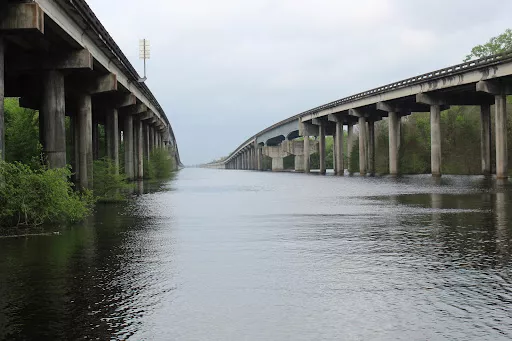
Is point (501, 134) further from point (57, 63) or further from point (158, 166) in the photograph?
point (158, 166)

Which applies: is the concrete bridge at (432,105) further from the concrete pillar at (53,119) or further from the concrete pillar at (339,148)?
the concrete pillar at (53,119)

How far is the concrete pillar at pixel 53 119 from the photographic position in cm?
2908

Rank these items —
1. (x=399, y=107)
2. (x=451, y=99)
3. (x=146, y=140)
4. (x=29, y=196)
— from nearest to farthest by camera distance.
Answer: (x=29, y=196), (x=451, y=99), (x=399, y=107), (x=146, y=140)

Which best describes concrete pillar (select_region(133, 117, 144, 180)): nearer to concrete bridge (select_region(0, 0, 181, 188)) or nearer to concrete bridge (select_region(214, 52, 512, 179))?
concrete bridge (select_region(0, 0, 181, 188))

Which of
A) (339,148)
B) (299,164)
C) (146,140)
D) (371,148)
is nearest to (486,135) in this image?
(371,148)

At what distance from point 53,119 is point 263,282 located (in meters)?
22.1

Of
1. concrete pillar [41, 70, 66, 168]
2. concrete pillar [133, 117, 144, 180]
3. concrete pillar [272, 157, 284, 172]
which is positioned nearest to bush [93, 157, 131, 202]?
concrete pillar [41, 70, 66, 168]

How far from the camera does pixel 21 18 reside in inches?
847

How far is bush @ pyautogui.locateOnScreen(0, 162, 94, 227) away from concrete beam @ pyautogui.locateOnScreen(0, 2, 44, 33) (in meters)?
5.68

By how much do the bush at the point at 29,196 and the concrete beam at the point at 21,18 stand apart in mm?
5678

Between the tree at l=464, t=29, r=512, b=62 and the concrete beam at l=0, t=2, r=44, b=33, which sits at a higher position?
the tree at l=464, t=29, r=512, b=62

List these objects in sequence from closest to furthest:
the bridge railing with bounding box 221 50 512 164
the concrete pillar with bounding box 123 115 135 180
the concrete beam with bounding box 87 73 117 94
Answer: the concrete beam with bounding box 87 73 117 94
the bridge railing with bounding box 221 50 512 164
the concrete pillar with bounding box 123 115 135 180

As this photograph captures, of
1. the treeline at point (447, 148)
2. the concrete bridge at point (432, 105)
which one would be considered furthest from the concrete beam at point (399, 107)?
the treeline at point (447, 148)

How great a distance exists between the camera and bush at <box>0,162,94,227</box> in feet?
57.9
